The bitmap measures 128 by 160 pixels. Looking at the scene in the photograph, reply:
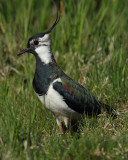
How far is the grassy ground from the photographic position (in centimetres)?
281

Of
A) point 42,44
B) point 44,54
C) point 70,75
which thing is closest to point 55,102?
point 44,54

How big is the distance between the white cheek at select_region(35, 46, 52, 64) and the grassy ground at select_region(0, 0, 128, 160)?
0.52m

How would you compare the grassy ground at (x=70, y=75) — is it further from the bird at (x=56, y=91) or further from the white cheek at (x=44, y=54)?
the white cheek at (x=44, y=54)

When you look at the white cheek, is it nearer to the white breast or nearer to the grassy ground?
the white breast

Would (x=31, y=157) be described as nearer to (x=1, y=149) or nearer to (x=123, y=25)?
(x=1, y=149)

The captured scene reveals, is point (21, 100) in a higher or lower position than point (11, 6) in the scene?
lower

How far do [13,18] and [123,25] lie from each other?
208 centimetres

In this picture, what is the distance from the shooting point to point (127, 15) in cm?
566

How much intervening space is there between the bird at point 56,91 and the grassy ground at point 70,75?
0.45 feet

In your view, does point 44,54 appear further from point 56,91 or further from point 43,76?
point 56,91

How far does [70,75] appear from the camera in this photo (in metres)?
4.54

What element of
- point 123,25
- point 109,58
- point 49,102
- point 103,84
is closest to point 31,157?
point 49,102

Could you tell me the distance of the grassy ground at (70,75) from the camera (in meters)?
2.81

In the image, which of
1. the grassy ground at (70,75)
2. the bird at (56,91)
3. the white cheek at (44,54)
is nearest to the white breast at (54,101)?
the bird at (56,91)
